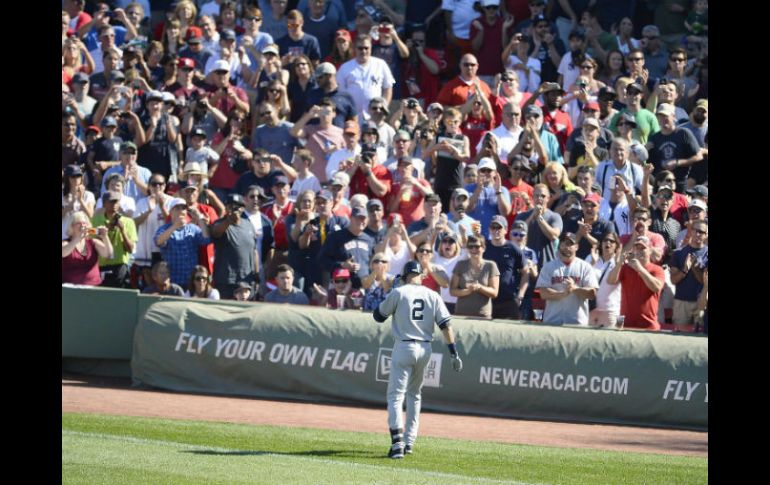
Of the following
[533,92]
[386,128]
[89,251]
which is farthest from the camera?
[533,92]

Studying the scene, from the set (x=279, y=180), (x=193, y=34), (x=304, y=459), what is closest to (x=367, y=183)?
(x=279, y=180)

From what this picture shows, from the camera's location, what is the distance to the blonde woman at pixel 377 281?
53.5ft

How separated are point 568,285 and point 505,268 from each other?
0.96 metres

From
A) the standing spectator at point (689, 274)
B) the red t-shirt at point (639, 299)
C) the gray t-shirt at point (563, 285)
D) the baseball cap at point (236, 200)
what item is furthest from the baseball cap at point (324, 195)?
the standing spectator at point (689, 274)

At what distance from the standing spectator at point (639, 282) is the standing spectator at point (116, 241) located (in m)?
6.48

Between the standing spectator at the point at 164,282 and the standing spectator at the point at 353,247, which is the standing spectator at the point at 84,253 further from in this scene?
the standing spectator at the point at 353,247

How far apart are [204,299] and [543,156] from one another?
5244 mm

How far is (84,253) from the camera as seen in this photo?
57.5ft

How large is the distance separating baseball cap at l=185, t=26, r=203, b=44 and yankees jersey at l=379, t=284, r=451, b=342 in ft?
32.7
